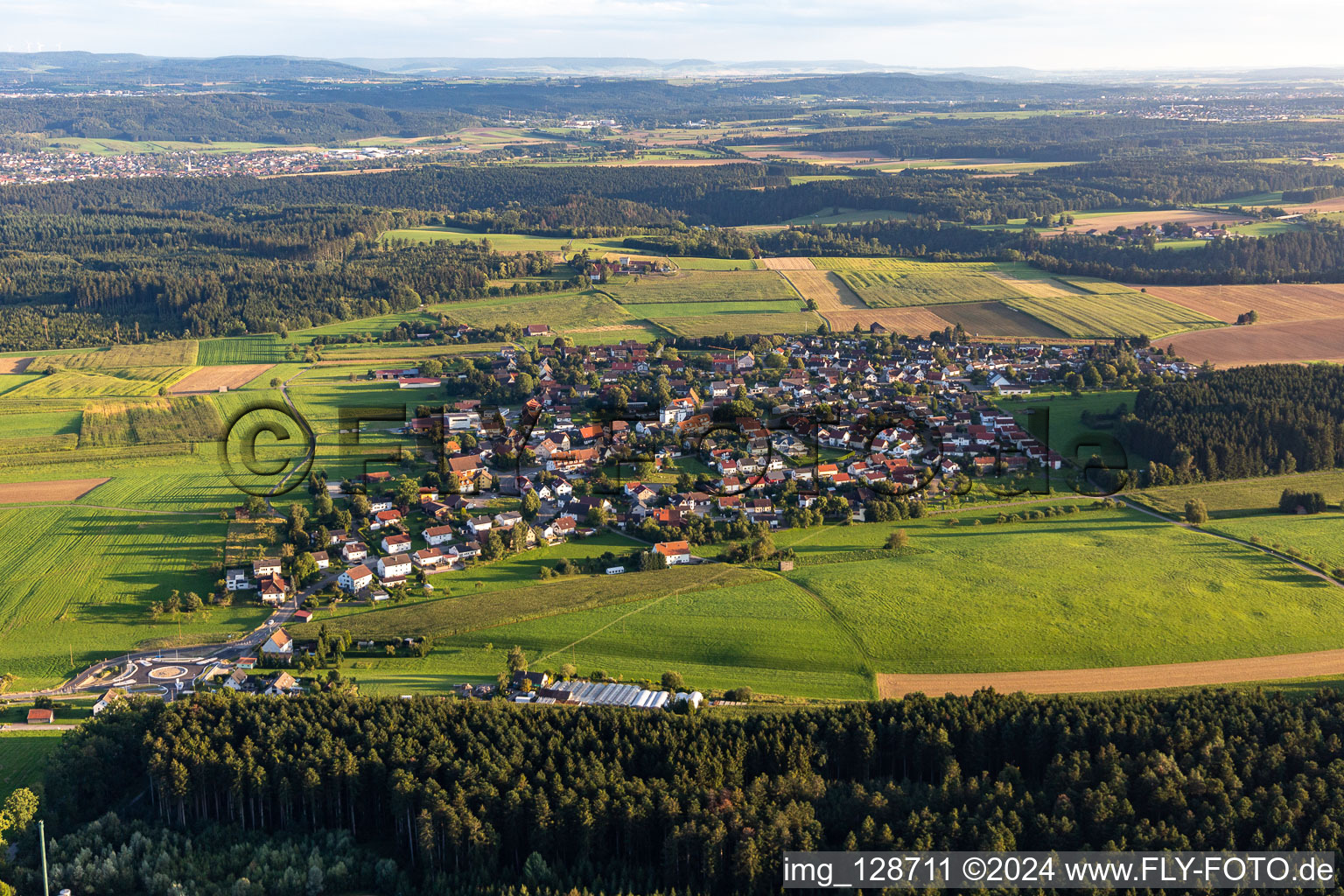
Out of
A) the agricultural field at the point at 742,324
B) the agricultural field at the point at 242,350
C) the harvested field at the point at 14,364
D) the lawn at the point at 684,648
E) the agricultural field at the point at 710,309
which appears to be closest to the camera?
the lawn at the point at 684,648

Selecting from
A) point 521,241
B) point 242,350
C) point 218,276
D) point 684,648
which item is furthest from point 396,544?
point 521,241

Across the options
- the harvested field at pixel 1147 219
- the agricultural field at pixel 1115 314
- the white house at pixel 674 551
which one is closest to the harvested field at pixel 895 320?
the agricultural field at pixel 1115 314

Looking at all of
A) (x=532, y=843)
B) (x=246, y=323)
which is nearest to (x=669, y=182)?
(x=246, y=323)

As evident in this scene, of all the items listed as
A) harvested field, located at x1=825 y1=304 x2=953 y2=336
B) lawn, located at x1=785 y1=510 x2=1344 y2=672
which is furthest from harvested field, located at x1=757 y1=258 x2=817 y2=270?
lawn, located at x1=785 y1=510 x2=1344 y2=672

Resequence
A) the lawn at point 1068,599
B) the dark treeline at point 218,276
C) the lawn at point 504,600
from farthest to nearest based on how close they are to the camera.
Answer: the dark treeline at point 218,276 → the lawn at point 504,600 → the lawn at point 1068,599

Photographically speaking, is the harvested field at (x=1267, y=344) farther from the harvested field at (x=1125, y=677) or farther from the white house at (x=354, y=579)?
the white house at (x=354, y=579)

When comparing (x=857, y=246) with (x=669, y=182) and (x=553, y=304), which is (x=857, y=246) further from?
(x=669, y=182)
